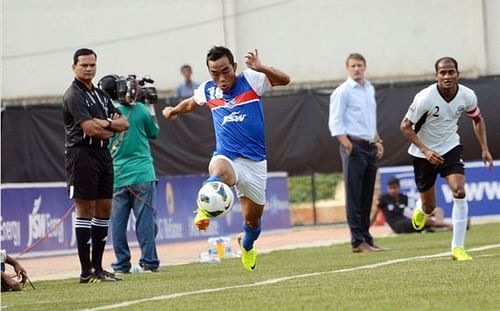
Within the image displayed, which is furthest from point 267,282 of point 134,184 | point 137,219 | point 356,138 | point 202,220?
point 356,138

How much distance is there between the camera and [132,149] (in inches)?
606

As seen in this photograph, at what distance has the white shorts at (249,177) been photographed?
12977 millimetres

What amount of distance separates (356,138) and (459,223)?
11.5ft

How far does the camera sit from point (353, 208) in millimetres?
17781

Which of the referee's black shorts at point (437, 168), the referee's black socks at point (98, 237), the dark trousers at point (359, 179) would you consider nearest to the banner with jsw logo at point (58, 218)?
the dark trousers at point (359, 179)

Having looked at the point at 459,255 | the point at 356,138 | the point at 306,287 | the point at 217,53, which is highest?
the point at 217,53

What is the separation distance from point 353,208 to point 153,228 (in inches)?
125

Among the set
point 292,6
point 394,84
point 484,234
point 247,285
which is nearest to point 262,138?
point 247,285

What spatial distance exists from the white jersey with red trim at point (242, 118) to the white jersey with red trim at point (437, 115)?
224cm

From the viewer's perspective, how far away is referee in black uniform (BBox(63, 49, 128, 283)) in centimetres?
1330

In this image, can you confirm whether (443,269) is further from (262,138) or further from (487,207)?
(487,207)

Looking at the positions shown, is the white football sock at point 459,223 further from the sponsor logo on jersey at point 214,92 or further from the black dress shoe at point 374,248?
the sponsor logo on jersey at point 214,92

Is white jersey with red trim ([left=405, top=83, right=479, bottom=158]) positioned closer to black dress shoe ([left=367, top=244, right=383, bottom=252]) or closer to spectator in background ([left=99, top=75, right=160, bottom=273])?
black dress shoe ([left=367, top=244, right=383, bottom=252])

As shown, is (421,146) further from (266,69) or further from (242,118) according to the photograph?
(266,69)
